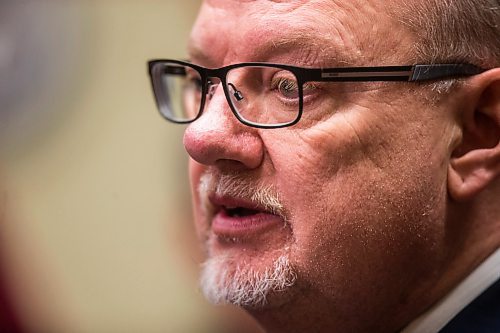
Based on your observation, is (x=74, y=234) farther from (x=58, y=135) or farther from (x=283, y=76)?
(x=283, y=76)

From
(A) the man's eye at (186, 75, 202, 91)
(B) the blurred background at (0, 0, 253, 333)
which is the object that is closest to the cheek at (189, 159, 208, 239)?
(A) the man's eye at (186, 75, 202, 91)

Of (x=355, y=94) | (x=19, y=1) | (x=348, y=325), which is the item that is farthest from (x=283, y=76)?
(x=19, y=1)

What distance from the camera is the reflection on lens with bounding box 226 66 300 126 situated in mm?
1139

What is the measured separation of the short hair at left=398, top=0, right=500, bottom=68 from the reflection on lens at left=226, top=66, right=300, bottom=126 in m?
0.20

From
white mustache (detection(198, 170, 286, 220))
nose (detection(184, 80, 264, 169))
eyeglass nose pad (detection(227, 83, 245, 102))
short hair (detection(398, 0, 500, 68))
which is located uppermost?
short hair (detection(398, 0, 500, 68))

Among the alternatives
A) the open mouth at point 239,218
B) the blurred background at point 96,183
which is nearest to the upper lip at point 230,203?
the open mouth at point 239,218

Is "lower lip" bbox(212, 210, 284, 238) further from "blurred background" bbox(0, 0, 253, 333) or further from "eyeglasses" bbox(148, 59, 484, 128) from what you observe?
"blurred background" bbox(0, 0, 253, 333)

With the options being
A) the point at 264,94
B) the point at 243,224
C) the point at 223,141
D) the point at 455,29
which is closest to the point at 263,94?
the point at 264,94

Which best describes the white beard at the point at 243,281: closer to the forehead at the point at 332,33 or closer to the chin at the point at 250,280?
the chin at the point at 250,280

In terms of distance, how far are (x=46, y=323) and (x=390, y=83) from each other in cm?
149

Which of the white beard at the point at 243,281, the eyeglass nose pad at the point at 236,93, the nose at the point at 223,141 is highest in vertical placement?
the eyeglass nose pad at the point at 236,93

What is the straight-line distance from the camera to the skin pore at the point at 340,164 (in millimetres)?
1108

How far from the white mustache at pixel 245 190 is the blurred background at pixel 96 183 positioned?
82 centimetres

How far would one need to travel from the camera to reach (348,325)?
3.93ft
